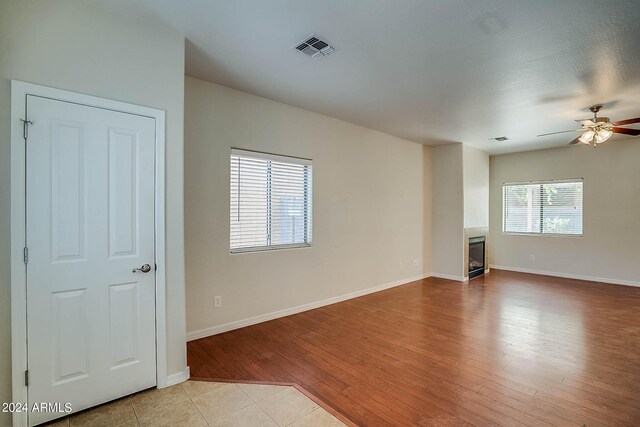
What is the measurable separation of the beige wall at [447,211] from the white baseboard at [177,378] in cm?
534

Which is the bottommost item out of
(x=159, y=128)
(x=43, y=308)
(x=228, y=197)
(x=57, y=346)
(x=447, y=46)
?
(x=57, y=346)

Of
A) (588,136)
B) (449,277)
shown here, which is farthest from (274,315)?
(588,136)

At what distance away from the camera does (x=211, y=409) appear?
6.81 feet

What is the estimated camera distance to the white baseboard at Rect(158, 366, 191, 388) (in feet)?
7.70

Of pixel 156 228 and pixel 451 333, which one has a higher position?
pixel 156 228

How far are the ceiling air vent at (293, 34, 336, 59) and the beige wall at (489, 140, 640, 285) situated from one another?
632cm

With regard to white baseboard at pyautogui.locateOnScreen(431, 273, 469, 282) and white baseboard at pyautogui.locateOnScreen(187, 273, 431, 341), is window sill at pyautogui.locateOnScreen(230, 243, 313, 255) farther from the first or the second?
white baseboard at pyautogui.locateOnScreen(431, 273, 469, 282)

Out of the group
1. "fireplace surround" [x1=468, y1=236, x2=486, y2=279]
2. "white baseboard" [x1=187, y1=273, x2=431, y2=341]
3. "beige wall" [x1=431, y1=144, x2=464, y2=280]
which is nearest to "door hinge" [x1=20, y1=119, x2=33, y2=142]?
"white baseboard" [x1=187, y1=273, x2=431, y2=341]

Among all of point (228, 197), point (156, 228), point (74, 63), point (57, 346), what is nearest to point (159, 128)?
point (74, 63)

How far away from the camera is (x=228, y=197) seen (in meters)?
3.45

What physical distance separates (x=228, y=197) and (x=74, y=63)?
5.81 ft

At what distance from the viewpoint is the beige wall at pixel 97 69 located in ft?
5.89

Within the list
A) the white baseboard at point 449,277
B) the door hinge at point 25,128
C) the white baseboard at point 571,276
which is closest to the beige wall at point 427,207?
the white baseboard at point 449,277

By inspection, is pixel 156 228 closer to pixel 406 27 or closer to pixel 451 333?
pixel 406 27
